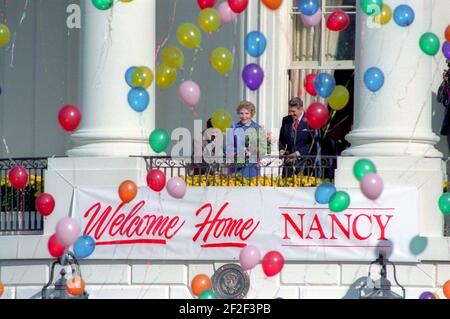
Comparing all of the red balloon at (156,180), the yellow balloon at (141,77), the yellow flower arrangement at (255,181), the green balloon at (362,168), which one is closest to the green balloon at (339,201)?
the green balloon at (362,168)

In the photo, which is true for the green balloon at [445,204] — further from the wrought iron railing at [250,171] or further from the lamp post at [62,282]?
the lamp post at [62,282]

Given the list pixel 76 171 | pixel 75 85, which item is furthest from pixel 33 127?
pixel 76 171

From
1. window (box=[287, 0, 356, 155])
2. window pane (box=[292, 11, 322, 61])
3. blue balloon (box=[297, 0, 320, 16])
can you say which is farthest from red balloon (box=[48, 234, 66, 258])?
window pane (box=[292, 11, 322, 61])

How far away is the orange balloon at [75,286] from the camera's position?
26.4m

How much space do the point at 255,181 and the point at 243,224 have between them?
78cm

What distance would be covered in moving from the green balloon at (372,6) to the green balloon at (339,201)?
2553 mm

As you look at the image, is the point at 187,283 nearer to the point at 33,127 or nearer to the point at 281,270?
the point at 281,270

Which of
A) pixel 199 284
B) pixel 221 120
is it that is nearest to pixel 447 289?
pixel 199 284

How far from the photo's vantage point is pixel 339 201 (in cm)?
2652

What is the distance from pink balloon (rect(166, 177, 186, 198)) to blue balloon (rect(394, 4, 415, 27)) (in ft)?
12.0

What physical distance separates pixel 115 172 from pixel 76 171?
569 millimetres

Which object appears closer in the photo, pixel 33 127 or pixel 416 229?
pixel 416 229

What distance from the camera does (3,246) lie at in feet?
92.9
